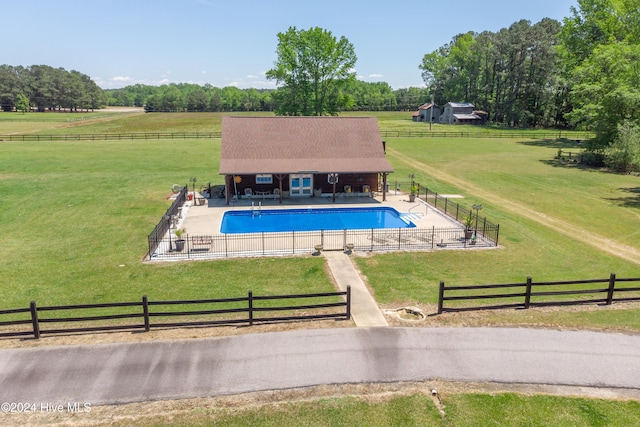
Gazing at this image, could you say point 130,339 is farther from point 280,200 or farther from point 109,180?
point 109,180

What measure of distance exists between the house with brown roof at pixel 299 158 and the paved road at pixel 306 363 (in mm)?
18546

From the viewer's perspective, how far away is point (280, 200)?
30.2 metres

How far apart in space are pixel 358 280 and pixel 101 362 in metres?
9.90

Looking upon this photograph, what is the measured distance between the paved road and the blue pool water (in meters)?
13.2

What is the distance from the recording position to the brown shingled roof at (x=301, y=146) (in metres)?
30.3

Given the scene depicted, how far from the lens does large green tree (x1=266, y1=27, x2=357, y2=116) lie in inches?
2576

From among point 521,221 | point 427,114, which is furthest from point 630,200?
point 427,114

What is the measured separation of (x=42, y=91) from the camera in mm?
150750

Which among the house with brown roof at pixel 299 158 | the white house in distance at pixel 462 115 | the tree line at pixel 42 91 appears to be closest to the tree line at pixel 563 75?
the white house in distance at pixel 462 115

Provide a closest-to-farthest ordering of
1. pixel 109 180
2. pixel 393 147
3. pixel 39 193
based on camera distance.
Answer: pixel 39 193
pixel 109 180
pixel 393 147

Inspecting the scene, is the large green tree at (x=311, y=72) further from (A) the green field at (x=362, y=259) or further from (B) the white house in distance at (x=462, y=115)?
(B) the white house in distance at (x=462, y=115)

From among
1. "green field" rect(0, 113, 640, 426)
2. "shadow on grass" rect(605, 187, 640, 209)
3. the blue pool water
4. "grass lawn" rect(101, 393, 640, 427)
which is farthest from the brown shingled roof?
"grass lawn" rect(101, 393, 640, 427)

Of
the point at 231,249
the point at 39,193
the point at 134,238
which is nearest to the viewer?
the point at 231,249

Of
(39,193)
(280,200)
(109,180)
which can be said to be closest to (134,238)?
(280,200)
